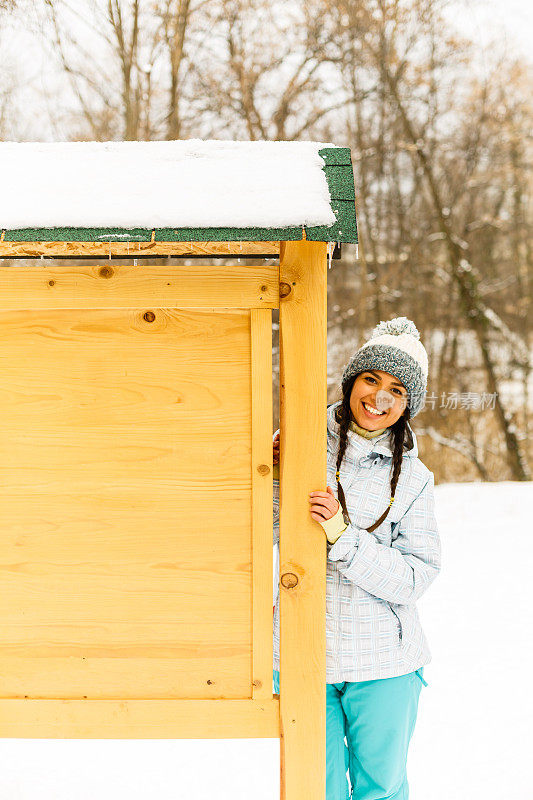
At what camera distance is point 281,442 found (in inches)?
65.3

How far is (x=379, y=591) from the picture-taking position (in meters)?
1.77

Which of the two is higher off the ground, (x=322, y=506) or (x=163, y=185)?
(x=163, y=185)

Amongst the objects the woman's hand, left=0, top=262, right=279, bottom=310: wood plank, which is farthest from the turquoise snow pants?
left=0, top=262, right=279, bottom=310: wood plank

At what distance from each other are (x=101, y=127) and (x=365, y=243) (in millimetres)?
3115

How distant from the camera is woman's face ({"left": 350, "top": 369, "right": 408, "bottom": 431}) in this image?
71.4 inches

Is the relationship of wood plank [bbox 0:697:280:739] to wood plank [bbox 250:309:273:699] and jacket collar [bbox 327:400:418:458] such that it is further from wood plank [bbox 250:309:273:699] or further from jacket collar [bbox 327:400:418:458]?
jacket collar [bbox 327:400:418:458]

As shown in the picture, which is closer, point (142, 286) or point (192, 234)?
point (192, 234)

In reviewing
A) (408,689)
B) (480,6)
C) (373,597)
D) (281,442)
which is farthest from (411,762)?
(480,6)

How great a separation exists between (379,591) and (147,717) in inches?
26.7

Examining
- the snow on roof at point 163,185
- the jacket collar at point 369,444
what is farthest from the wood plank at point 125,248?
the jacket collar at point 369,444

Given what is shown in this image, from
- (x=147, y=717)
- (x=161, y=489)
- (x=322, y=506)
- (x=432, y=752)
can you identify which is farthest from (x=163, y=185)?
(x=432, y=752)

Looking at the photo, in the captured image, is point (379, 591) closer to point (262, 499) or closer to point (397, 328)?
point (262, 499)

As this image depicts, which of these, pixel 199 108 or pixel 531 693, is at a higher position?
pixel 199 108

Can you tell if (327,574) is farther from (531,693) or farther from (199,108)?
(199,108)
